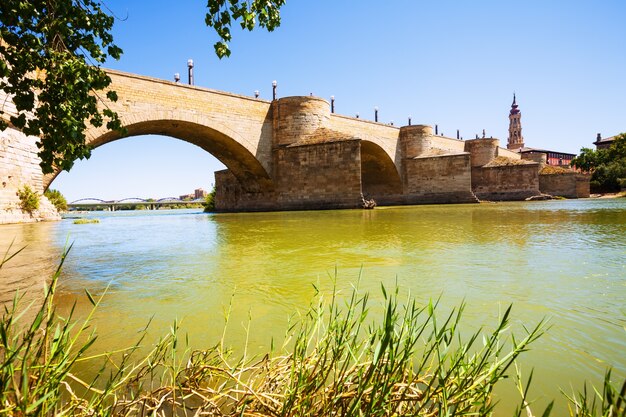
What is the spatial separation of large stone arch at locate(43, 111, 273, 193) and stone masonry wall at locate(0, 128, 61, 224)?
2.65ft

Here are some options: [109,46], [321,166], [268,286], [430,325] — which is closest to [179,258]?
[268,286]

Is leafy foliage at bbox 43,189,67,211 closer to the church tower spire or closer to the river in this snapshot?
the river

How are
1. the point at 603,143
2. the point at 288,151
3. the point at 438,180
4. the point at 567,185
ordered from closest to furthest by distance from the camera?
the point at 288,151
the point at 438,180
the point at 567,185
the point at 603,143

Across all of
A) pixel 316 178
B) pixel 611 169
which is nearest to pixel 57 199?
pixel 316 178

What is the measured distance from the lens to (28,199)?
462 inches

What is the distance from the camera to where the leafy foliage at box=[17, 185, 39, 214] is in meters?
11.6

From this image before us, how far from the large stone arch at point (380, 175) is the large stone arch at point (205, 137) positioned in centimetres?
1034

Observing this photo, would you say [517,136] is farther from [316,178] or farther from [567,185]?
[316,178]

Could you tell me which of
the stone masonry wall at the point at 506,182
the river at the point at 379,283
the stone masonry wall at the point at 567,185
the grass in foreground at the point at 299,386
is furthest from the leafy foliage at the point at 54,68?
the stone masonry wall at the point at 567,185

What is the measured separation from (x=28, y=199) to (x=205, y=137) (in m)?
9.07

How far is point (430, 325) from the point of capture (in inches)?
76.0

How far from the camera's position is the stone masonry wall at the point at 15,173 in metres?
10.7

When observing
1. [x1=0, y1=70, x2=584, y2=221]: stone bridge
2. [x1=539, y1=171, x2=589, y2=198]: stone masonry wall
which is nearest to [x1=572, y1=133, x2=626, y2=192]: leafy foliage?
[x1=539, y1=171, x2=589, y2=198]: stone masonry wall

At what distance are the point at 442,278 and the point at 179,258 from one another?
324cm
